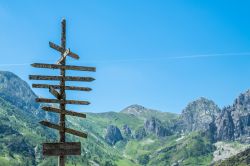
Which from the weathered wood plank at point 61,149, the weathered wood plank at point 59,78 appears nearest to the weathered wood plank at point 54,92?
the weathered wood plank at point 59,78

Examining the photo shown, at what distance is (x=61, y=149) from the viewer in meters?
26.7

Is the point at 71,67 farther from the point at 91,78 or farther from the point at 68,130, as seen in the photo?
the point at 68,130

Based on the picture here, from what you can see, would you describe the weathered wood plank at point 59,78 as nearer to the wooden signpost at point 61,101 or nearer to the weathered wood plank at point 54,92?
the wooden signpost at point 61,101

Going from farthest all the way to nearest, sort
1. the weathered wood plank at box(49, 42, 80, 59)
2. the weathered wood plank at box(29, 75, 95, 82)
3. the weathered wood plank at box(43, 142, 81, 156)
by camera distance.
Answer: the weathered wood plank at box(49, 42, 80, 59)
the weathered wood plank at box(43, 142, 81, 156)
the weathered wood plank at box(29, 75, 95, 82)

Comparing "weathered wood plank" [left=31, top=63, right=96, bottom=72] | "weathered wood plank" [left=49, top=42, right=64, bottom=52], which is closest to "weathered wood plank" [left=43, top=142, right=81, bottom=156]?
"weathered wood plank" [left=31, top=63, right=96, bottom=72]

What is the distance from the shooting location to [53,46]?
90.6 ft

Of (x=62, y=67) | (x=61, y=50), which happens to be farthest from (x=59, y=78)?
(x=61, y=50)

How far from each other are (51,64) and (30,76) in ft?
4.79

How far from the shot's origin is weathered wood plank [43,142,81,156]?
26.3 m

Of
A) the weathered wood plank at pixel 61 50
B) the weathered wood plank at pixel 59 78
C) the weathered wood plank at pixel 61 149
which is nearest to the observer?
the weathered wood plank at pixel 59 78

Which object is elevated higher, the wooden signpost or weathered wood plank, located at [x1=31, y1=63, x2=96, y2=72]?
weathered wood plank, located at [x1=31, y1=63, x2=96, y2=72]

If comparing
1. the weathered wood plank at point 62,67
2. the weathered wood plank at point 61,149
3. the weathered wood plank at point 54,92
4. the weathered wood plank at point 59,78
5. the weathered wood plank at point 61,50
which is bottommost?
the weathered wood plank at point 61,149

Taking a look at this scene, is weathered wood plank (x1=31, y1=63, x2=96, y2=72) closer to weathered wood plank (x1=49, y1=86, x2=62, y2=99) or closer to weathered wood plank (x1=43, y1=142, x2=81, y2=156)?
weathered wood plank (x1=49, y1=86, x2=62, y2=99)

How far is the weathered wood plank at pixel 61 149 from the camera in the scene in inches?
1034
